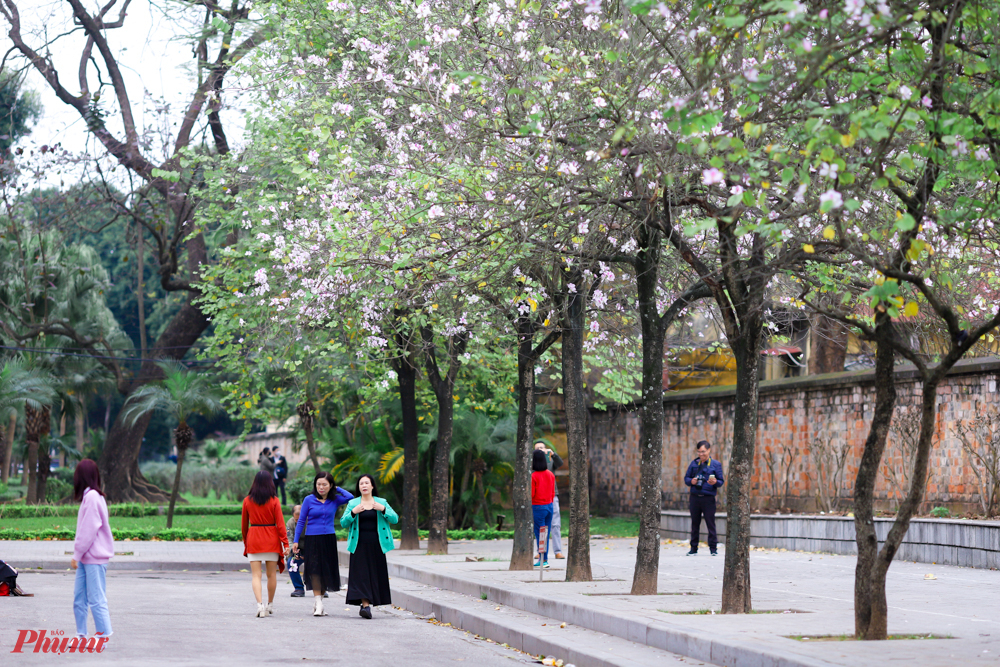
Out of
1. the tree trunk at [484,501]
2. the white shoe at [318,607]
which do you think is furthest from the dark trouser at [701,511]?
the white shoe at [318,607]

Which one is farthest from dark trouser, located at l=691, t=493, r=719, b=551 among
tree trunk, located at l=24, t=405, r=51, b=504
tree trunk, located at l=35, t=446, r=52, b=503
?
tree trunk, located at l=35, t=446, r=52, b=503

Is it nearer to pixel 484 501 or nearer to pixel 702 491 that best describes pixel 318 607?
pixel 702 491

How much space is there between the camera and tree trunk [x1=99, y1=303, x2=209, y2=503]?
3581 cm

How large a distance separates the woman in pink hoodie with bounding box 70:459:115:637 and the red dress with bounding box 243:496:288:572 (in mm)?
3127

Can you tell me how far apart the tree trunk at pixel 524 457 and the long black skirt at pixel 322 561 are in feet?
12.0

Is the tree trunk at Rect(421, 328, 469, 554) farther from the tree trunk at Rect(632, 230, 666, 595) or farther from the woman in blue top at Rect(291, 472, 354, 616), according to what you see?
the tree trunk at Rect(632, 230, 666, 595)

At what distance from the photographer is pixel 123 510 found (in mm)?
34875

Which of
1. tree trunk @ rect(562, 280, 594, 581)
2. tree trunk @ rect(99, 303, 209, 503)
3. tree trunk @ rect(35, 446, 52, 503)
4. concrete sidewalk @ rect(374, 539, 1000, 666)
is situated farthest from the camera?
tree trunk @ rect(35, 446, 52, 503)

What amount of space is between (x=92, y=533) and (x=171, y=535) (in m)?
16.8

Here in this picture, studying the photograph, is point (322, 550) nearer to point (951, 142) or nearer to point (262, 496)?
point (262, 496)

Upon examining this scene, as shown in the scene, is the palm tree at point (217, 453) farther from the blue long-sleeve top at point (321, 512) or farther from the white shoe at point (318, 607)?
the white shoe at point (318, 607)

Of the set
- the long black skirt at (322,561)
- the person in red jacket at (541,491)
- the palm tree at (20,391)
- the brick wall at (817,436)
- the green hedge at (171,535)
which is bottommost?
the green hedge at (171,535)

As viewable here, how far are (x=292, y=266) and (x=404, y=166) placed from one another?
112 inches

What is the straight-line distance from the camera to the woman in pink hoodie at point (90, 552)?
938 cm
